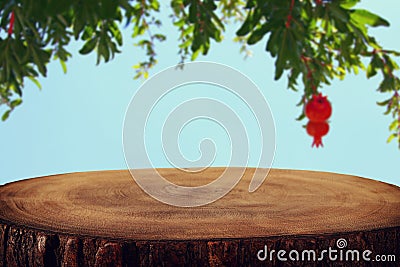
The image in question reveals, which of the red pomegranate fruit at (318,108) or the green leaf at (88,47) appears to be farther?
the red pomegranate fruit at (318,108)

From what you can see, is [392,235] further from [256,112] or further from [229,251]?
[256,112]

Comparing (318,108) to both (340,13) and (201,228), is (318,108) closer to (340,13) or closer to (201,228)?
(340,13)

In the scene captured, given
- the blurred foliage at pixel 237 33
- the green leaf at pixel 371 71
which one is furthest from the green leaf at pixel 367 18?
the green leaf at pixel 371 71

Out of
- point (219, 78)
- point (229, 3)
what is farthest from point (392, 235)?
point (229, 3)

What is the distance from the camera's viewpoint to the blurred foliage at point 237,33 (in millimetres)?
1002

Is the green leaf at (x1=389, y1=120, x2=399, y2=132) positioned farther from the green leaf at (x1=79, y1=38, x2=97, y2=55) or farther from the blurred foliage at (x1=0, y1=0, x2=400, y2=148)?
the green leaf at (x1=79, y1=38, x2=97, y2=55)

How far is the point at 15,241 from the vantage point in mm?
817

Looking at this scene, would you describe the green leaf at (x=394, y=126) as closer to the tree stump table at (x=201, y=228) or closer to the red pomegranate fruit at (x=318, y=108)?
the red pomegranate fruit at (x=318, y=108)

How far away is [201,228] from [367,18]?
56 centimetres

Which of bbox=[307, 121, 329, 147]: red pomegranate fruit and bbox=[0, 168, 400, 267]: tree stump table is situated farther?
bbox=[307, 121, 329, 147]: red pomegranate fruit

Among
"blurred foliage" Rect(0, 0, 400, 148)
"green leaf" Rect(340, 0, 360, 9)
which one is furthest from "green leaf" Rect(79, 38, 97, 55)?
"green leaf" Rect(340, 0, 360, 9)

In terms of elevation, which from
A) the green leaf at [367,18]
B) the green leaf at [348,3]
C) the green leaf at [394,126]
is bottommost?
the green leaf at [394,126]

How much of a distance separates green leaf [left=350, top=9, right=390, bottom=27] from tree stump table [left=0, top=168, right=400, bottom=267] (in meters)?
0.32

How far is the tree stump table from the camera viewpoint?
73 centimetres
